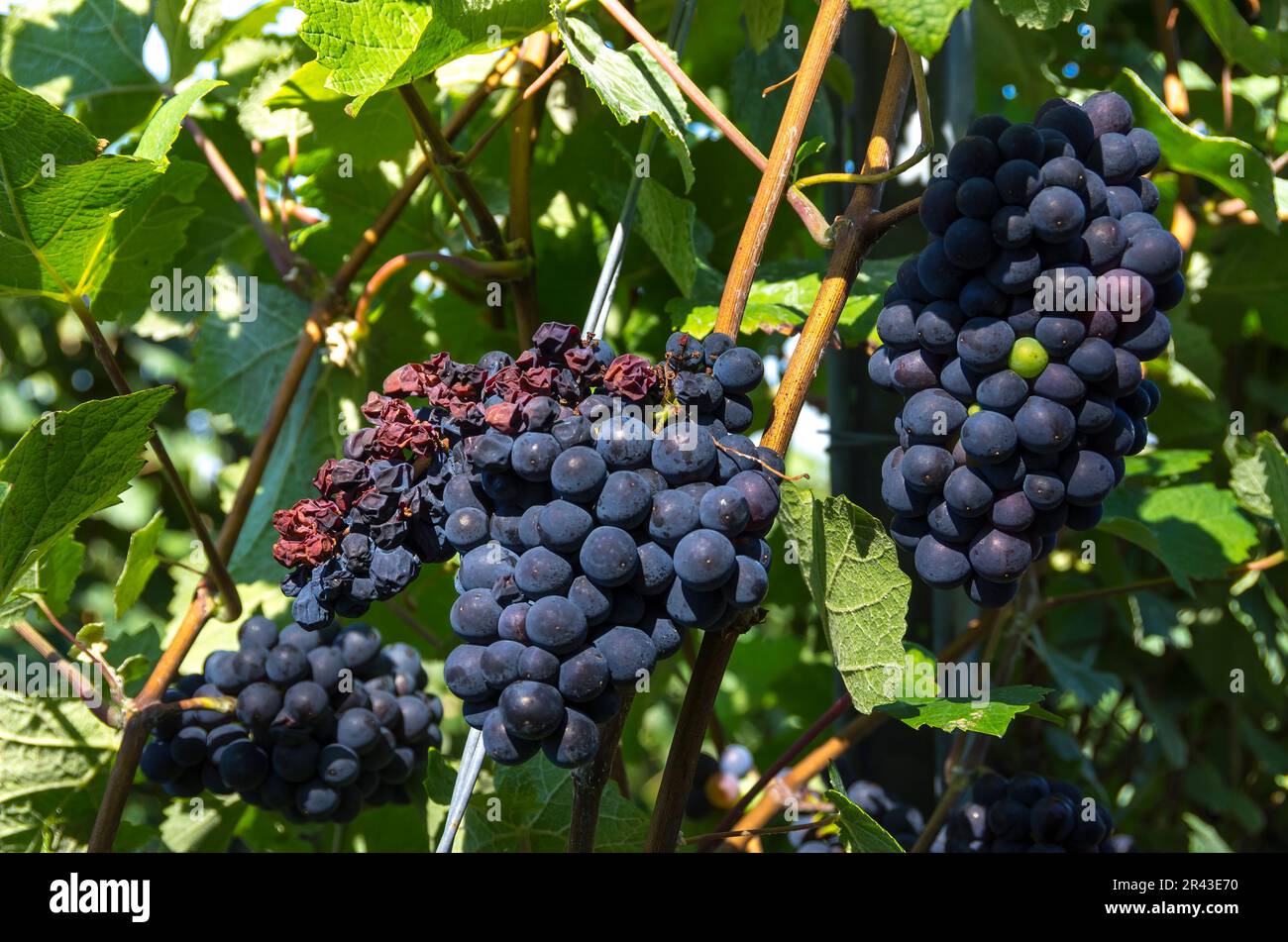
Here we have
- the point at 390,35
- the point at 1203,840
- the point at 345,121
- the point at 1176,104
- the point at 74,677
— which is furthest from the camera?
the point at 1203,840

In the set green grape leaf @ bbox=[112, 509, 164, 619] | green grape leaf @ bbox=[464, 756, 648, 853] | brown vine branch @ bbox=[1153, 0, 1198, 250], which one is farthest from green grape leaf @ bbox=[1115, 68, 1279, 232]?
green grape leaf @ bbox=[112, 509, 164, 619]

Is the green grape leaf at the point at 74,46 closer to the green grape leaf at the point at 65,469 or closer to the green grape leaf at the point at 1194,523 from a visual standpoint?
the green grape leaf at the point at 65,469

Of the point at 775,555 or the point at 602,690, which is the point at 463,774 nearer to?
the point at 602,690

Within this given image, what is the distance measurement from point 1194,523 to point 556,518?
1103 mm

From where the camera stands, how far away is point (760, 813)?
4.43 feet

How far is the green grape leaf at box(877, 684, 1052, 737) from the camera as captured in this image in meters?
0.92

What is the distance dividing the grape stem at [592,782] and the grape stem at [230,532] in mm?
511

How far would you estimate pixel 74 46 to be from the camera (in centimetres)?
158

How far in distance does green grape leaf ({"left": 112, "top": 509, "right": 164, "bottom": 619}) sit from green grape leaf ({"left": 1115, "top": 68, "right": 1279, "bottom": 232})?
3.90 feet

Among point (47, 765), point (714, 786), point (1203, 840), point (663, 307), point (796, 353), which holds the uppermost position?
point (796, 353)

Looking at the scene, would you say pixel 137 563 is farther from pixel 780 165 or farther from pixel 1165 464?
pixel 1165 464

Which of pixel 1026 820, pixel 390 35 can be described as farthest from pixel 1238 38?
pixel 390 35

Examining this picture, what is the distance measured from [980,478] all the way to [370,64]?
0.62 meters
